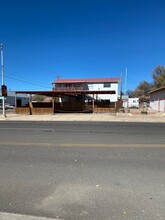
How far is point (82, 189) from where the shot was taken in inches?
173

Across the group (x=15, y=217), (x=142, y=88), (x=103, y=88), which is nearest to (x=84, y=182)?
(x=15, y=217)

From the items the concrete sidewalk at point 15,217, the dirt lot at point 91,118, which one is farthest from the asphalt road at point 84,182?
the dirt lot at point 91,118

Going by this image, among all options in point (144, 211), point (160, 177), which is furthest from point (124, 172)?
point (144, 211)

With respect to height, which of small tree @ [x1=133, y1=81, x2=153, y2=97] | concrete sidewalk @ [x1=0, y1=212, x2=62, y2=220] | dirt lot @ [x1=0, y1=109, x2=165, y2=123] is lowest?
concrete sidewalk @ [x1=0, y1=212, x2=62, y2=220]

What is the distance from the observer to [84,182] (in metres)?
4.77

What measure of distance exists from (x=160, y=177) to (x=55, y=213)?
2.71 m

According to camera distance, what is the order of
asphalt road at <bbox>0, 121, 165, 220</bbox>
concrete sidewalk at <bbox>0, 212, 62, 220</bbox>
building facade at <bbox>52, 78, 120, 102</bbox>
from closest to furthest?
concrete sidewalk at <bbox>0, 212, 62, 220</bbox> < asphalt road at <bbox>0, 121, 165, 220</bbox> < building facade at <bbox>52, 78, 120, 102</bbox>

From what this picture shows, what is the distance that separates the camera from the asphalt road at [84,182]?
356 centimetres

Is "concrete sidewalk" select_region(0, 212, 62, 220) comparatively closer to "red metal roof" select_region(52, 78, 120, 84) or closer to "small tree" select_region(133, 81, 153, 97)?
"red metal roof" select_region(52, 78, 120, 84)

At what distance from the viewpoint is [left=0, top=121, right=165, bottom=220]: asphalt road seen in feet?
11.7

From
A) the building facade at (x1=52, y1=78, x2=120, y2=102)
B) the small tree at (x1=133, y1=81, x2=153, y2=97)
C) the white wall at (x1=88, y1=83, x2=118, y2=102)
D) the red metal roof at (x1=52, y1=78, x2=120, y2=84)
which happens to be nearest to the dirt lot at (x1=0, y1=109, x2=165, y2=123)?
the white wall at (x1=88, y1=83, x2=118, y2=102)

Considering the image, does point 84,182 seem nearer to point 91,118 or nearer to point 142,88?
point 91,118

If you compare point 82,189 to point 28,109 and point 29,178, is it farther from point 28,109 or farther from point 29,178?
point 28,109

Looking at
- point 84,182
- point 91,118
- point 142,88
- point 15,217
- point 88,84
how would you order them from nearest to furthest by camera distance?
point 15,217 < point 84,182 < point 91,118 < point 88,84 < point 142,88
